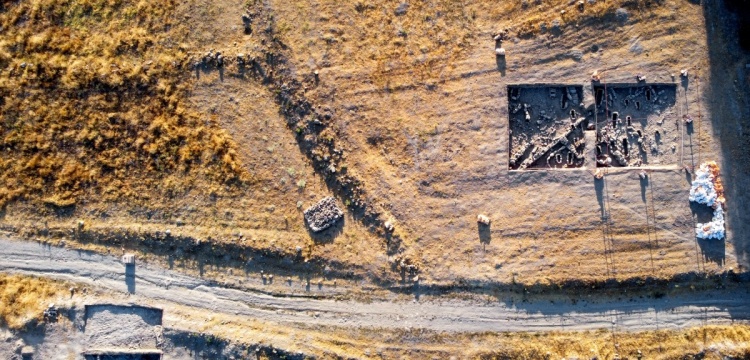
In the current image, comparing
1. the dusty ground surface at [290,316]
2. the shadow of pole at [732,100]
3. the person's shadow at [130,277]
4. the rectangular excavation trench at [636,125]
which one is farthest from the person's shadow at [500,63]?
the person's shadow at [130,277]

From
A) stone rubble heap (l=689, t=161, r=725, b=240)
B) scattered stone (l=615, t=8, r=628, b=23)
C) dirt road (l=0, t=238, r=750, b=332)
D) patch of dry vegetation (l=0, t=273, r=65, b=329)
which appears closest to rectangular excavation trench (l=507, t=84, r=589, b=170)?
scattered stone (l=615, t=8, r=628, b=23)

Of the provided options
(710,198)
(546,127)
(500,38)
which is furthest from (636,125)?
(500,38)

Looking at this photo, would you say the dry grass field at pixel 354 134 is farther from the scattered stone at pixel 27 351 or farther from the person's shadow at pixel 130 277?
the scattered stone at pixel 27 351

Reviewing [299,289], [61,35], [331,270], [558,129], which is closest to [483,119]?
[558,129]

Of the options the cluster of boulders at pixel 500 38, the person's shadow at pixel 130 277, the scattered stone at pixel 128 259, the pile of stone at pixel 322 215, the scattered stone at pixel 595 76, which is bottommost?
the person's shadow at pixel 130 277

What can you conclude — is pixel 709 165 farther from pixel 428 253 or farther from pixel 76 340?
pixel 76 340
